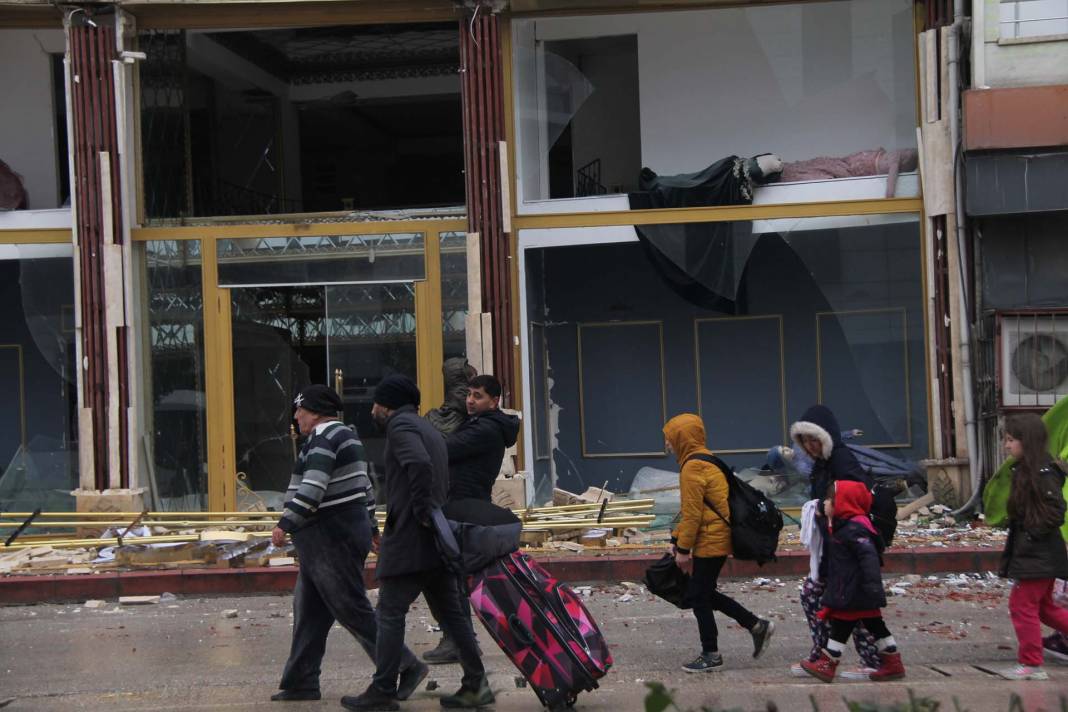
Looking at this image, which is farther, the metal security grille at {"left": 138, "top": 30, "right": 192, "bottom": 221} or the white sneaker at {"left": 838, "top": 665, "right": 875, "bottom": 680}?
the metal security grille at {"left": 138, "top": 30, "right": 192, "bottom": 221}

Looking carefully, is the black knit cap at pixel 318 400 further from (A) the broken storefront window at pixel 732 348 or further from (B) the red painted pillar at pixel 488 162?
(A) the broken storefront window at pixel 732 348

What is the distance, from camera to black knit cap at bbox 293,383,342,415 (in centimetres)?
671

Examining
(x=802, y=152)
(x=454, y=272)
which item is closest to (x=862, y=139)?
(x=802, y=152)

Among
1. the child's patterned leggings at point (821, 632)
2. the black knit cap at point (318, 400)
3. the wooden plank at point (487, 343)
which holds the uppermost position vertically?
the wooden plank at point (487, 343)

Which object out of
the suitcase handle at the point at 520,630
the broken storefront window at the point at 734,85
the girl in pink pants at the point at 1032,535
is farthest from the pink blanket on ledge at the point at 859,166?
the suitcase handle at the point at 520,630

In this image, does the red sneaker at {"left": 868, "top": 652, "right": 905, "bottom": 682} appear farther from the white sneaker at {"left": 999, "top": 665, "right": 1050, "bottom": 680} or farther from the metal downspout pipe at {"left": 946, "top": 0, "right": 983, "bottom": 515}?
the metal downspout pipe at {"left": 946, "top": 0, "right": 983, "bottom": 515}

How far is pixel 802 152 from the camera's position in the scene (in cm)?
1380

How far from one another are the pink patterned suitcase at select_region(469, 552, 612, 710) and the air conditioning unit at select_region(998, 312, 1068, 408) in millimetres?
6975

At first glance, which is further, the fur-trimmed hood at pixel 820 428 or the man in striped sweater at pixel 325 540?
the fur-trimmed hood at pixel 820 428

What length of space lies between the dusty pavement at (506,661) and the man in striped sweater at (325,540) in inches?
8.3

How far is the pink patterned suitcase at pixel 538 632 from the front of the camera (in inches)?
243

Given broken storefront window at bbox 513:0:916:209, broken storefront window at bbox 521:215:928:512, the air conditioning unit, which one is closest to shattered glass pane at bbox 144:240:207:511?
broken storefront window at bbox 521:215:928:512

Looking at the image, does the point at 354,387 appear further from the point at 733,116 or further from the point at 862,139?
the point at 862,139

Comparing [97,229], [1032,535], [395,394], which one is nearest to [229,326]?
[97,229]
